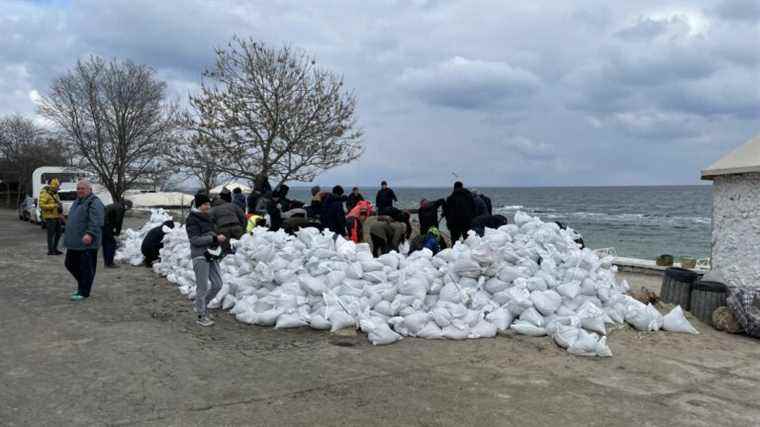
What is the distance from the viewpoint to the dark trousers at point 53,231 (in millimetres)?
12609

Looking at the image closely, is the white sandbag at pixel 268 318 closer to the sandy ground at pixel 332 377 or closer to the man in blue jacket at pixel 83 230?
the sandy ground at pixel 332 377

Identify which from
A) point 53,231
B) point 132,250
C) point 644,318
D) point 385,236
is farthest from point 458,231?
point 53,231

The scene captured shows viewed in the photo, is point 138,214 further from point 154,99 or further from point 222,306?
point 222,306

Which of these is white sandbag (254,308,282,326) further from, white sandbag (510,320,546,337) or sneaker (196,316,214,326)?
white sandbag (510,320,546,337)

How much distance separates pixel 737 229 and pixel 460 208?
471 cm

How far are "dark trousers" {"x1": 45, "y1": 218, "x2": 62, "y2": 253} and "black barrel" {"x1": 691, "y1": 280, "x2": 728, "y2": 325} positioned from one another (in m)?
12.0

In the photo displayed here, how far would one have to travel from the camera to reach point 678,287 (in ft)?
28.8

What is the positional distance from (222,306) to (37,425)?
4.10 meters

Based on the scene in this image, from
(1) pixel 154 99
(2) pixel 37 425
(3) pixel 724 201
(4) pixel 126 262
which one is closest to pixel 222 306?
(2) pixel 37 425

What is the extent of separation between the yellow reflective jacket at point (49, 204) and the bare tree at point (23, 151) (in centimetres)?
3582

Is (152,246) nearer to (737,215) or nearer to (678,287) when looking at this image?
(678,287)

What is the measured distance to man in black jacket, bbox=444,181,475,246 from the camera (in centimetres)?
1159

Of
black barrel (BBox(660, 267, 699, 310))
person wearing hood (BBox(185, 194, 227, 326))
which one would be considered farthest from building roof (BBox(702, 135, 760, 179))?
person wearing hood (BBox(185, 194, 227, 326))

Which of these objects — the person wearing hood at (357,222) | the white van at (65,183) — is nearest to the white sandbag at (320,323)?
the person wearing hood at (357,222)
